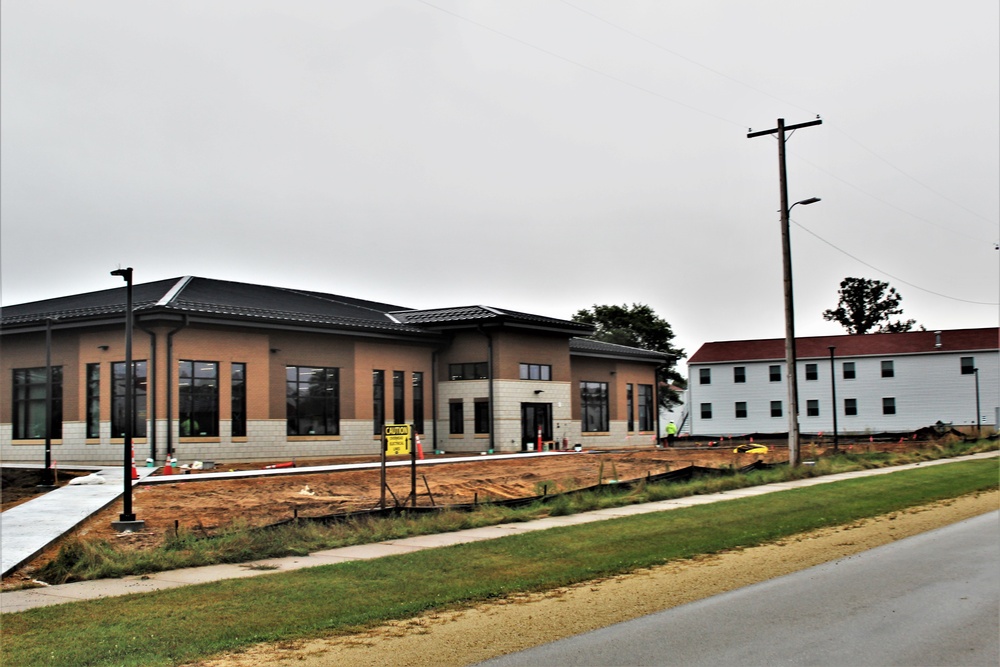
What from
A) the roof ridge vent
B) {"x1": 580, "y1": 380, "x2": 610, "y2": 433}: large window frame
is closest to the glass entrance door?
{"x1": 580, "y1": 380, "x2": 610, "y2": 433}: large window frame

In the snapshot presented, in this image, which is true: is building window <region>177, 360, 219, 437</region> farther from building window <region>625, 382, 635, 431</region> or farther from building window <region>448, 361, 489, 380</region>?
building window <region>625, 382, 635, 431</region>

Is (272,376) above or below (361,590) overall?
above

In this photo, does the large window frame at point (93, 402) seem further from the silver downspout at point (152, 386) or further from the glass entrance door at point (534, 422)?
the glass entrance door at point (534, 422)

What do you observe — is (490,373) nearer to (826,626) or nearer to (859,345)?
(826,626)

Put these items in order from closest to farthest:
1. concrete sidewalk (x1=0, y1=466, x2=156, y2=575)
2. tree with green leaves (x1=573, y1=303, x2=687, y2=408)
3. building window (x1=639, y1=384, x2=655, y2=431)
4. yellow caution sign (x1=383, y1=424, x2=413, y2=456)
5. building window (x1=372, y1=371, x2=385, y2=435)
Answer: concrete sidewalk (x1=0, y1=466, x2=156, y2=575), yellow caution sign (x1=383, y1=424, x2=413, y2=456), building window (x1=372, y1=371, x2=385, y2=435), building window (x1=639, y1=384, x2=655, y2=431), tree with green leaves (x1=573, y1=303, x2=687, y2=408)

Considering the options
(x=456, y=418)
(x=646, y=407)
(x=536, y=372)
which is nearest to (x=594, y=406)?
(x=646, y=407)

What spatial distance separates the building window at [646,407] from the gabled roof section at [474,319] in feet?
32.2

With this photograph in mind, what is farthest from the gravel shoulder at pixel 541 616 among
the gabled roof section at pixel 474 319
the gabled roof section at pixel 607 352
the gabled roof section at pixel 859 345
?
the gabled roof section at pixel 859 345

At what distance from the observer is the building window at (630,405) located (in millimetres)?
55219

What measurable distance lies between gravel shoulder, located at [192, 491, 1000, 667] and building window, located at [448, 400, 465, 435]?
30331 mm

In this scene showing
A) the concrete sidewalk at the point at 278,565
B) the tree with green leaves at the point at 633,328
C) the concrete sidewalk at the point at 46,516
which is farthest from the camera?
the tree with green leaves at the point at 633,328

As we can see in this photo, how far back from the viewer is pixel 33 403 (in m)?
37.3

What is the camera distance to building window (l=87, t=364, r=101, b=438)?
116 ft

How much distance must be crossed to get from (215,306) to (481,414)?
45.1 feet
